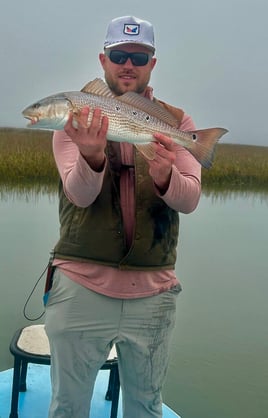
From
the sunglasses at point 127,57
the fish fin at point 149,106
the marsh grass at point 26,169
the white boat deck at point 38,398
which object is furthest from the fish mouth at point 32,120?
the marsh grass at point 26,169

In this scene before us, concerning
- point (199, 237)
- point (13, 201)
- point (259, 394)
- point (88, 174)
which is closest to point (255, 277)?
point (199, 237)

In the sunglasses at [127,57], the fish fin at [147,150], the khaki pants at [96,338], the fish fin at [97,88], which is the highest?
the sunglasses at [127,57]

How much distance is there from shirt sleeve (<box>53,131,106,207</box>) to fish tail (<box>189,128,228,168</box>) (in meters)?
0.33

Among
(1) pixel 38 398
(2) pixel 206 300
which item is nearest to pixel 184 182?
(1) pixel 38 398

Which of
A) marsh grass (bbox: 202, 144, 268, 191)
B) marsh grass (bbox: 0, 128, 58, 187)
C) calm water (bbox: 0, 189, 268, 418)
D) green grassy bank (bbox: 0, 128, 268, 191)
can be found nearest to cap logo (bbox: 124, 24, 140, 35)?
calm water (bbox: 0, 189, 268, 418)

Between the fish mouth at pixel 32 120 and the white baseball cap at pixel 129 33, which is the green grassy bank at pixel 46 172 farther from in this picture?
the fish mouth at pixel 32 120

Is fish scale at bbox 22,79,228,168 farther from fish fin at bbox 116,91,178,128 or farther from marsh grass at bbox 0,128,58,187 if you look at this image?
marsh grass at bbox 0,128,58,187

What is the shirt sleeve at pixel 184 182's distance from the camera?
1783 mm

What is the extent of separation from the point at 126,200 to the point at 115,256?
0.18 metres

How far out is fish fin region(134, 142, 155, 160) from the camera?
5.78 feet

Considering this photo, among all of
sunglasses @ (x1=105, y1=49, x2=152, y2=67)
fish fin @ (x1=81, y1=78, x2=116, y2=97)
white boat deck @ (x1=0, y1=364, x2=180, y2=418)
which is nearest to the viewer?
fish fin @ (x1=81, y1=78, x2=116, y2=97)

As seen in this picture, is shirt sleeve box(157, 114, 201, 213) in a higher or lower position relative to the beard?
lower

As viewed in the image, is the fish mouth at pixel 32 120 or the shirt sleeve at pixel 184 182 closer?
the fish mouth at pixel 32 120

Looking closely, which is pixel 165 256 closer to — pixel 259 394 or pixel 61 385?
pixel 61 385
